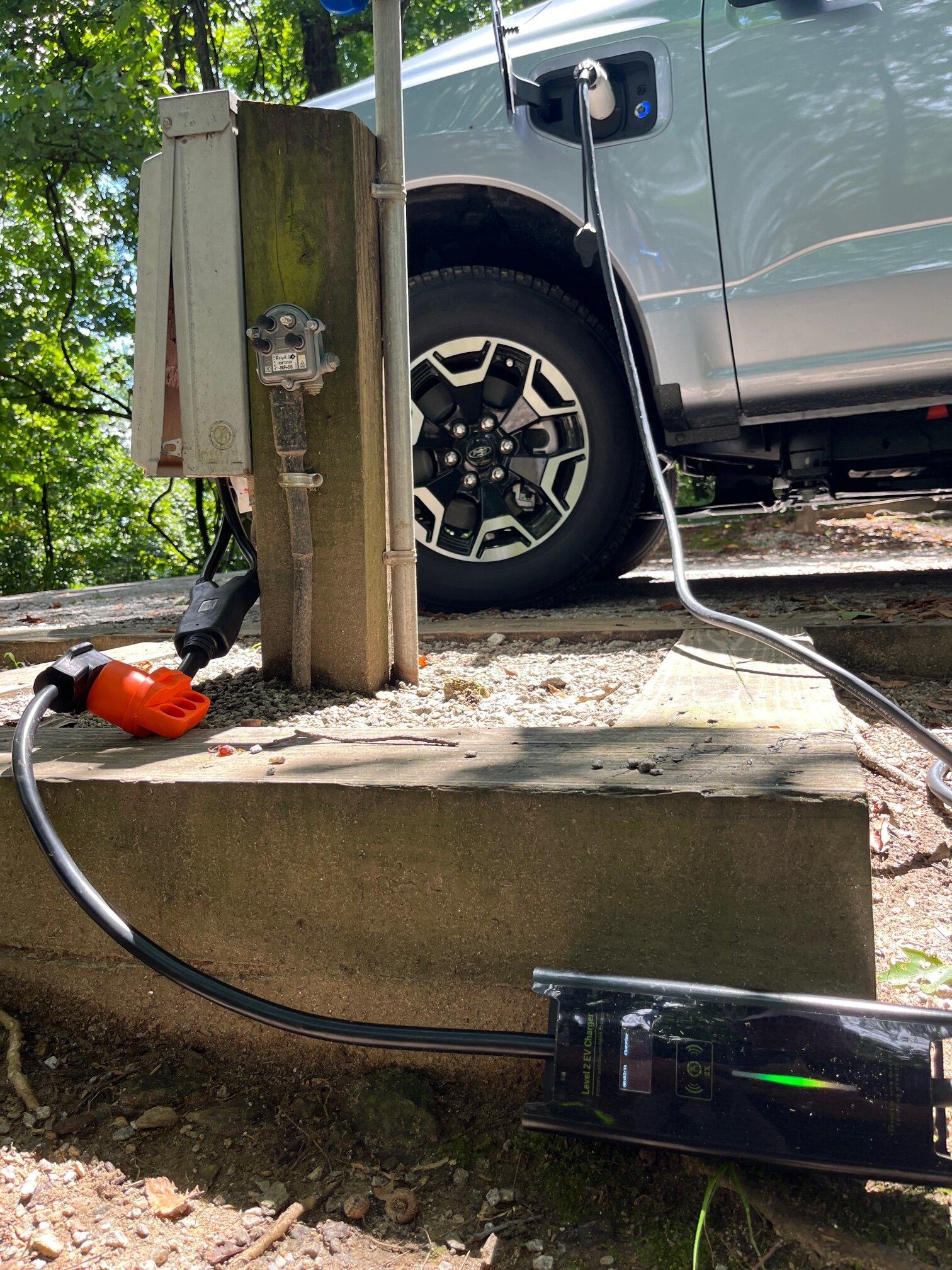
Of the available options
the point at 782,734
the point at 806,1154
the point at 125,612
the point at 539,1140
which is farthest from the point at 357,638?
the point at 125,612

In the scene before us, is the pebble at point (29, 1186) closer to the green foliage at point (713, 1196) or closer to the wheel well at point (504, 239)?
the green foliage at point (713, 1196)

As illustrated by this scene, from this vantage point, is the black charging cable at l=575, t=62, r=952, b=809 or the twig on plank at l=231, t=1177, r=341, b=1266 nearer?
the twig on plank at l=231, t=1177, r=341, b=1266

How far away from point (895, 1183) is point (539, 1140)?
1.40 ft

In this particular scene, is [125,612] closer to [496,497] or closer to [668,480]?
[496,497]

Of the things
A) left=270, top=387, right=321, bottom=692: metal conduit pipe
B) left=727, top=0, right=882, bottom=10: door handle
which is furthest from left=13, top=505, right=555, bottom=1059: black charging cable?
left=727, top=0, right=882, bottom=10: door handle

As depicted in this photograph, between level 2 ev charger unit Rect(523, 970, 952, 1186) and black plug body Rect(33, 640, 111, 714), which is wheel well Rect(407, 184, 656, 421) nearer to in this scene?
black plug body Rect(33, 640, 111, 714)

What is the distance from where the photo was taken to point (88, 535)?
17391mm

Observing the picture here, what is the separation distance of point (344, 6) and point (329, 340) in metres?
0.59

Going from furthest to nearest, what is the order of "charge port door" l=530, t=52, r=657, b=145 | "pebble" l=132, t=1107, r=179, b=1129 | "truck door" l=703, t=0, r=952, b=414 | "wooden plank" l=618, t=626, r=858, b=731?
1. "charge port door" l=530, t=52, r=657, b=145
2. "truck door" l=703, t=0, r=952, b=414
3. "wooden plank" l=618, t=626, r=858, b=731
4. "pebble" l=132, t=1107, r=179, b=1129

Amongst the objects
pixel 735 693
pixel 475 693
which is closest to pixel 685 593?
pixel 735 693

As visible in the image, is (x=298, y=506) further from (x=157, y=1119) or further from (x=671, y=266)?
(x=671, y=266)

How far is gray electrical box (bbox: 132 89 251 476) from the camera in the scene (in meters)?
1.89

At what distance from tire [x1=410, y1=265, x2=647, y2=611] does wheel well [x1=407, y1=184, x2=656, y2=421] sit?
0.22 meters

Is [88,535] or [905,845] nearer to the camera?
[905,845]
